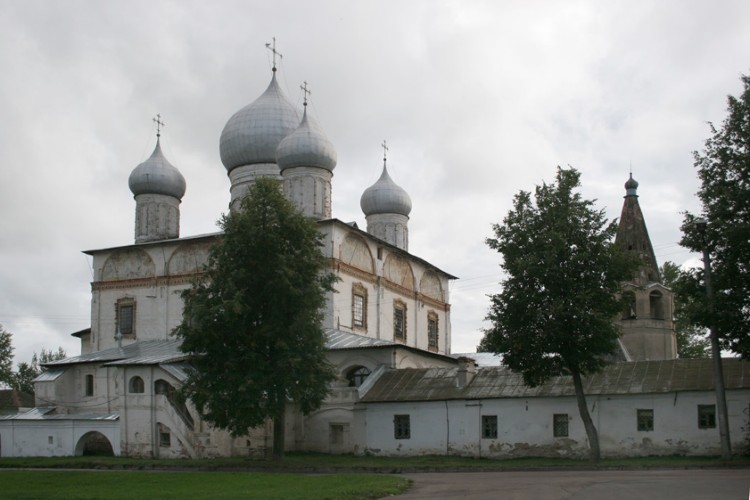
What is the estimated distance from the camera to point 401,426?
97.1 ft

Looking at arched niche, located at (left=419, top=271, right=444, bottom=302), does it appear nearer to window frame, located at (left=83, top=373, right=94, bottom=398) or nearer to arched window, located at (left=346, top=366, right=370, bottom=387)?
arched window, located at (left=346, top=366, right=370, bottom=387)

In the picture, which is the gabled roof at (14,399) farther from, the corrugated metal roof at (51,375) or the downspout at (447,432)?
the downspout at (447,432)

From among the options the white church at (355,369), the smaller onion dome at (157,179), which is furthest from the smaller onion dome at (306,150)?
the smaller onion dome at (157,179)

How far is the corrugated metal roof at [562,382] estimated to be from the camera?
26.2 metres

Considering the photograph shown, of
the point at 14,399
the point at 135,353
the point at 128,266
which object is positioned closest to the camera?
the point at 135,353

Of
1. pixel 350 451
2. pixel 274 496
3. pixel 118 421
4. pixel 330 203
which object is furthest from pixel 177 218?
pixel 274 496

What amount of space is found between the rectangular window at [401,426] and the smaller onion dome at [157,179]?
18.3 m

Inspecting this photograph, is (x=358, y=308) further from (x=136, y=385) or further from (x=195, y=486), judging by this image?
(x=195, y=486)

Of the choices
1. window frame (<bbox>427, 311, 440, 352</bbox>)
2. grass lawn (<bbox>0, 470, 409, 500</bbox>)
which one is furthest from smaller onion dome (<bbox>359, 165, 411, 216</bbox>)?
grass lawn (<bbox>0, 470, 409, 500</bbox>)

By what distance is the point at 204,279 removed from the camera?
2711 centimetres

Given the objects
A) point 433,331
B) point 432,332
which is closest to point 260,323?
point 432,332

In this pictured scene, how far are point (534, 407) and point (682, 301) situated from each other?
609 centimetres

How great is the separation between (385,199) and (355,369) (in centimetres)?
1365

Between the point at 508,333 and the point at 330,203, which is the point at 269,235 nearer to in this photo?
the point at 508,333
